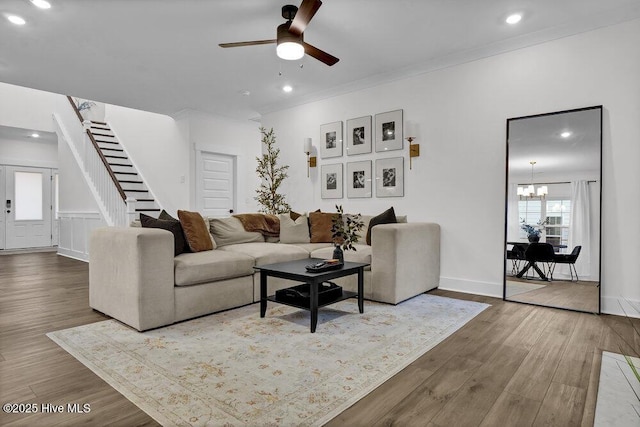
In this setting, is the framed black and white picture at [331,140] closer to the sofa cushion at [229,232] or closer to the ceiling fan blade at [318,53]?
the sofa cushion at [229,232]

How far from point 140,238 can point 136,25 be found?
7.18 feet

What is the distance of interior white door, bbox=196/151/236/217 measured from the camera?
6539 mm

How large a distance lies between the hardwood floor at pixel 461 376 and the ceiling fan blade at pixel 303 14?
246 cm

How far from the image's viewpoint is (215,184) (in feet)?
22.3

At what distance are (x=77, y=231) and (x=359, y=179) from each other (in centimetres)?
562

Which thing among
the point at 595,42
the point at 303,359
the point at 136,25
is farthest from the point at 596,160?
the point at 136,25

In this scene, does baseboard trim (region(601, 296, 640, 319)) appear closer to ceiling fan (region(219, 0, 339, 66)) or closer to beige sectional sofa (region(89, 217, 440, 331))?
beige sectional sofa (region(89, 217, 440, 331))

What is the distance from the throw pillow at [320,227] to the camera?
4586 millimetres

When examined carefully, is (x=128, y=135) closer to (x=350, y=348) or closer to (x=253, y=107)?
(x=253, y=107)

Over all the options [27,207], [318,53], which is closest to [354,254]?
[318,53]

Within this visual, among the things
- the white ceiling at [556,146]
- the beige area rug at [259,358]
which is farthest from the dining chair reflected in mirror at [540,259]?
the beige area rug at [259,358]

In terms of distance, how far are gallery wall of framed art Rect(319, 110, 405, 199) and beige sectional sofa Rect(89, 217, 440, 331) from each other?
3.16 feet

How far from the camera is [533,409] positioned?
5.55ft

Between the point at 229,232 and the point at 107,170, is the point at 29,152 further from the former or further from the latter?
the point at 229,232
